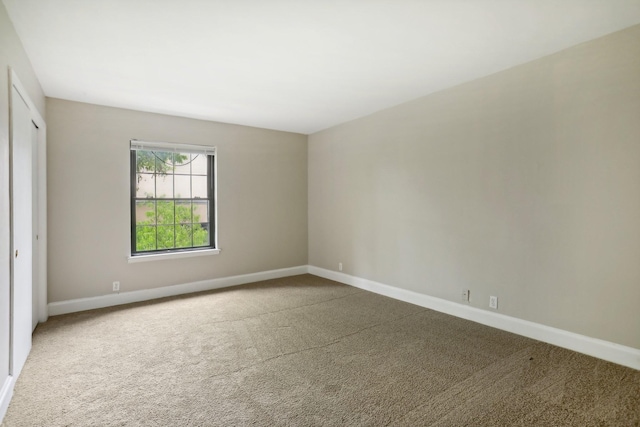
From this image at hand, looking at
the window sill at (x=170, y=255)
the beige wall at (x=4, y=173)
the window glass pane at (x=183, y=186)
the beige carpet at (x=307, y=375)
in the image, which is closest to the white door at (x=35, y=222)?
the beige carpet at (x=307, y=375)

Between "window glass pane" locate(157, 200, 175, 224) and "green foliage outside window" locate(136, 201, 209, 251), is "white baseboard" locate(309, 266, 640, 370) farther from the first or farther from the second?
"window glass pane" locate(157, 200, 175, 224)

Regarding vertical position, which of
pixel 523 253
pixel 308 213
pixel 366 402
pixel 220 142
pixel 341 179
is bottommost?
pixel 366 402

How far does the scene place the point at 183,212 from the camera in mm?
4680

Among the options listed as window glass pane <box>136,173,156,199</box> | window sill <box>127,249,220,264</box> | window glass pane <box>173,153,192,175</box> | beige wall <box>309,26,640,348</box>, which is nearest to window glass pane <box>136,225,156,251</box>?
window sill <box>127,249,220,264</box>

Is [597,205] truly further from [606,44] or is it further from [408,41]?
[408,41]

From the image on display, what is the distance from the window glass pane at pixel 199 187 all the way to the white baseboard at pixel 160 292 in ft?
4.10

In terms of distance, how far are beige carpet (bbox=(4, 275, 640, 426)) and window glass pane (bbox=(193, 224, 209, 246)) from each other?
1346mm

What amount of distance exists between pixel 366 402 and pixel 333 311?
175 centimetres

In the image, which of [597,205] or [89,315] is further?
[89,315]

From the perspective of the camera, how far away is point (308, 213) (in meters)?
5.81

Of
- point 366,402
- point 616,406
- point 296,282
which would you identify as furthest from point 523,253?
point 296,282

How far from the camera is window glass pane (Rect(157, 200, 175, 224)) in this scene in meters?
Answer: 4.49

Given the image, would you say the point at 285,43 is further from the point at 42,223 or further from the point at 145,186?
the point at 42,223

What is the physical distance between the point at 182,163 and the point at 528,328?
4.56m
